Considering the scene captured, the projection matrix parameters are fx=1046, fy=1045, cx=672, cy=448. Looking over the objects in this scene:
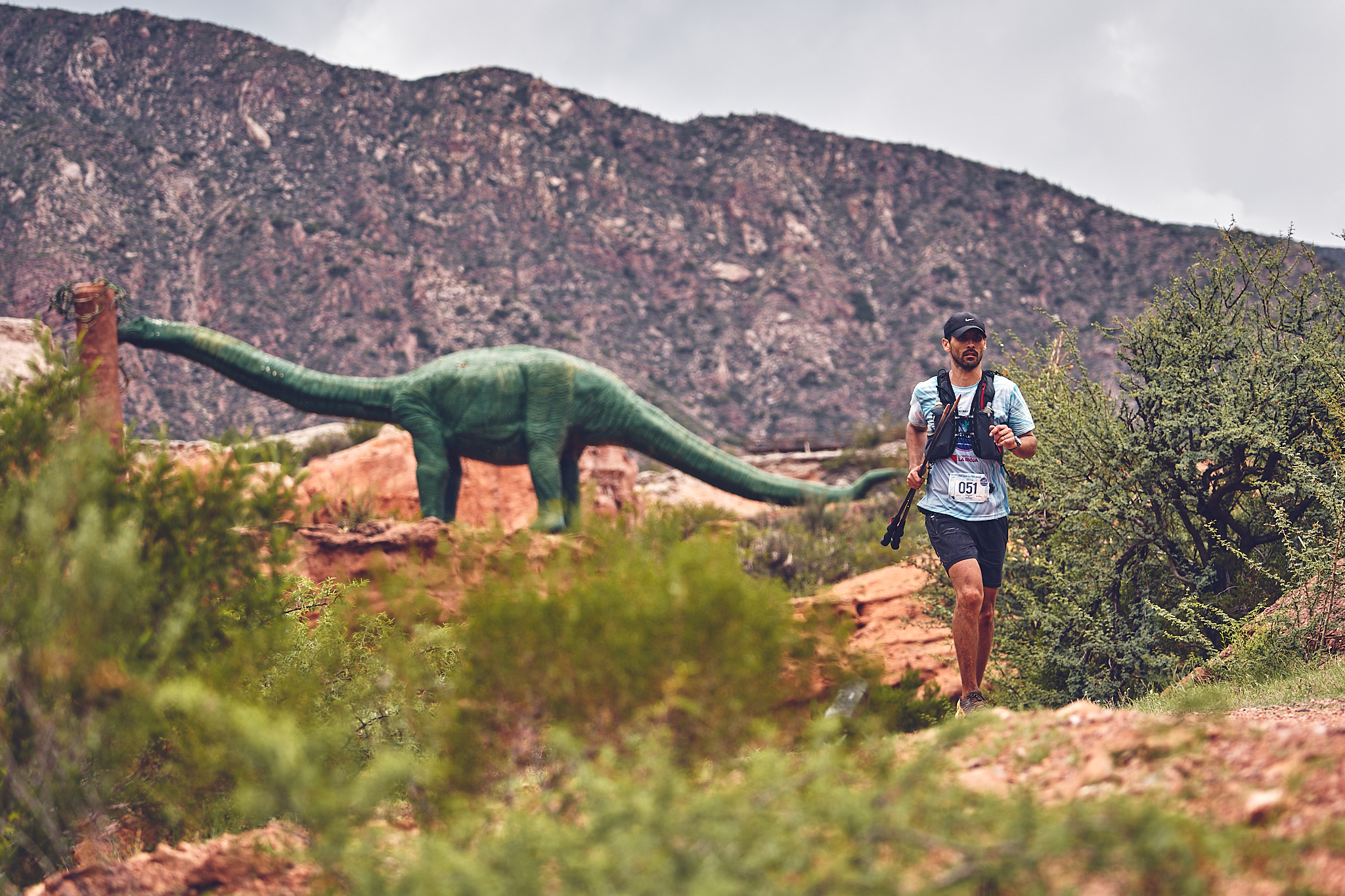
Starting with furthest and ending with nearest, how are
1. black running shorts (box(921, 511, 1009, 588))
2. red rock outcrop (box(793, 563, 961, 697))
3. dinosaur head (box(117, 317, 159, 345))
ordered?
1. dinosaur head (box(117, 317, 159, 345))
2. red rock outcrop (box(793, 563, 961, 697))
3. black running shorts (box(921, 511, 1009, 588))

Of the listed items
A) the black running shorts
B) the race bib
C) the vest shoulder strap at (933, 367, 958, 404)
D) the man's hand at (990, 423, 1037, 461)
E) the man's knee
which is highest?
the vest shoulder strap at (933, 367, 958, 404)

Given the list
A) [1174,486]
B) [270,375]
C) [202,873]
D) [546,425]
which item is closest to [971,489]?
[1174,486]

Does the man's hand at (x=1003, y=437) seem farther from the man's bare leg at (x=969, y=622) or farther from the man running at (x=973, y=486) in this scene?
the man's bare leg at (x=969, y=622)

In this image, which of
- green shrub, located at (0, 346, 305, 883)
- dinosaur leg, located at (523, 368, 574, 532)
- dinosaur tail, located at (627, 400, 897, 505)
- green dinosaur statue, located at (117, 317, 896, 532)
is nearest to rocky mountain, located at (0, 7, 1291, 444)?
dinosaur tail, located at (627, 400, 897, 505)

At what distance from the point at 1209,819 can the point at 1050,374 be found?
21.4 feet

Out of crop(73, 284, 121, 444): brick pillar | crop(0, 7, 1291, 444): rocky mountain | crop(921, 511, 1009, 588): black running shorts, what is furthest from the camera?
crop(0, 7, 1291, 444): rocky mountain

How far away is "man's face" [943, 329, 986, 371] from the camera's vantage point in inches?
205

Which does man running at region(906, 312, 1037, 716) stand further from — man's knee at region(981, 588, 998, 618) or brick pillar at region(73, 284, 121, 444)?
brick pillar at region(73, 284, 121, 444)

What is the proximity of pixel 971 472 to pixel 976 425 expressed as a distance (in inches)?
9.2

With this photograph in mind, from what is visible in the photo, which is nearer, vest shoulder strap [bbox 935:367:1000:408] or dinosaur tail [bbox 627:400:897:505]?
vest shoulder strap [bbox 935:367:1000:408]

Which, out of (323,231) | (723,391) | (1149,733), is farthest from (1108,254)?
(1149,733)

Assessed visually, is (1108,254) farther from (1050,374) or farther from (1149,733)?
(1149,733)

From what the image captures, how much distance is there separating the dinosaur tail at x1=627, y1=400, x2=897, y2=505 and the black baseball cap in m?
7.71

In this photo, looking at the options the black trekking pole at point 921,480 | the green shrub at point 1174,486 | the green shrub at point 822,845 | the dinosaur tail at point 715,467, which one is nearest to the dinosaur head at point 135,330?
the dinosaur tail at point 715,467
